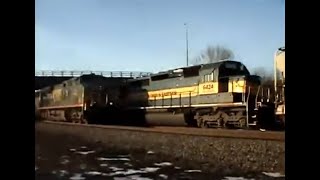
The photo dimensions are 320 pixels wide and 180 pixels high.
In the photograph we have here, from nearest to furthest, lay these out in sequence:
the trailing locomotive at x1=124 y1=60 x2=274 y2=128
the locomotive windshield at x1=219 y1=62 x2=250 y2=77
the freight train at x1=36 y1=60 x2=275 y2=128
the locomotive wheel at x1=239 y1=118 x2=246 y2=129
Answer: the locomotive wheel at x1=239 y1=118 x2=246 y2=129 < the trailing locomotive at x1=124 y1=60 x2=274 y2=128 < the freight train at x1=36 y1=60 x2=275 y2=128 < the locomotive windshield at x1=219 y1=62 x2=250 y2=77

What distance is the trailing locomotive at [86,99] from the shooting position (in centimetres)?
2094

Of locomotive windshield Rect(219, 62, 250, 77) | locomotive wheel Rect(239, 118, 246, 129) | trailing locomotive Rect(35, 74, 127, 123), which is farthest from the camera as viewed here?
trailing locomotive Rect(35, 74, 127, 123)

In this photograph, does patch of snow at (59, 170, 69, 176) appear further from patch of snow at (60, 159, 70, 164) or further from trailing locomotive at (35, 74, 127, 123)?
trailing locomotive at (35, 74, 127, 123)

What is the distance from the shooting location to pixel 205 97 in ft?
49.9

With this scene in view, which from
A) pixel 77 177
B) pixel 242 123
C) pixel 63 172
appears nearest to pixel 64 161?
pixel 63 172

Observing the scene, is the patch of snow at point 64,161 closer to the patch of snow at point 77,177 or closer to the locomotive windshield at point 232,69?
the patch of snow at point 77,177

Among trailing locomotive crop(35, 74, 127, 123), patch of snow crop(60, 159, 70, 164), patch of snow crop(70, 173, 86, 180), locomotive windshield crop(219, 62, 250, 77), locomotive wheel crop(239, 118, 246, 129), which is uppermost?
locomotive windshield crop(219, 62, 250, 77)

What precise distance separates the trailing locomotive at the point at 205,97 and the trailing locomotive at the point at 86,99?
220 cm

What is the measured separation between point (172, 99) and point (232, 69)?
2854 millimetres

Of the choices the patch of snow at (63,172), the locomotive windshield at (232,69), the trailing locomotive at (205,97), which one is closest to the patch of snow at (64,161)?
the patch of snow at (63,172)

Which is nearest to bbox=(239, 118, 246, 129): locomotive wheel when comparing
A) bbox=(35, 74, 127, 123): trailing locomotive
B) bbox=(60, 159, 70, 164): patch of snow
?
bbox=(60, 159, 70, 164): patch of snow

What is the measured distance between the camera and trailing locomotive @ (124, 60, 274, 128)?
13.5m

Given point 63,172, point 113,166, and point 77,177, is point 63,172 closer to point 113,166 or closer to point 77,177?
point 77,177
